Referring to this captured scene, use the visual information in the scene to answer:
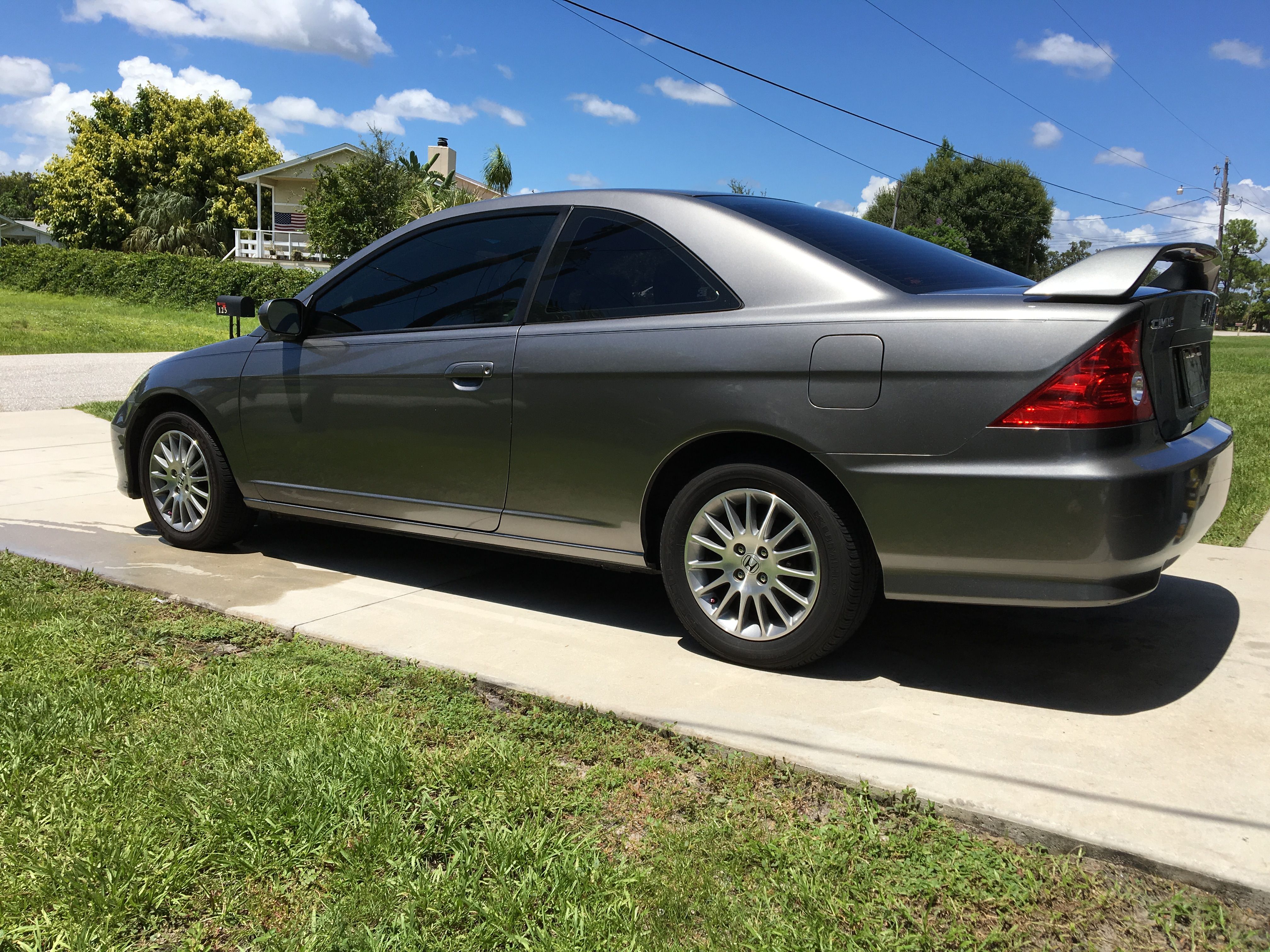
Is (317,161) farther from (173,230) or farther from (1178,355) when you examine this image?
(1178,355)

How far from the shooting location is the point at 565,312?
3.79 metres

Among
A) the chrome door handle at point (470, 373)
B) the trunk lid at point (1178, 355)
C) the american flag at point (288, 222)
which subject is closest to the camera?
the trunk lid at point (1178, 355)

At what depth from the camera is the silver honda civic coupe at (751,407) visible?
2838mm

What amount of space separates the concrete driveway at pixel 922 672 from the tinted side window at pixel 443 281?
1193mm

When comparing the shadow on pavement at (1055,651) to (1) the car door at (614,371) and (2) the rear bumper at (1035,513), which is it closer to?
(2) the rear bumper at (1035,513)

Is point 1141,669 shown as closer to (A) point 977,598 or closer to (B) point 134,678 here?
(A) point 977,598

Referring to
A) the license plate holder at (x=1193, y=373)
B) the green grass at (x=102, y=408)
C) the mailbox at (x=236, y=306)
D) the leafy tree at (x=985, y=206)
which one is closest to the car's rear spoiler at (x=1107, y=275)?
the license plate holder at (x=1193, y=373)

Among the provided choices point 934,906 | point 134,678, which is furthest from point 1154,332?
point 134,678

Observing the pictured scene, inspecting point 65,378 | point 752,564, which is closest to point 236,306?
point 752,564

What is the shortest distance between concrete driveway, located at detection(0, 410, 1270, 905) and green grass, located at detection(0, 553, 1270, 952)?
158 millimetres

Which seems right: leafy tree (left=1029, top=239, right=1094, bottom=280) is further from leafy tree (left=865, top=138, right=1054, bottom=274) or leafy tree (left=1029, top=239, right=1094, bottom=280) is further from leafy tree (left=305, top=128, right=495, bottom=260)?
leafy tree (left=305, top=128, right=495, bottom=260)

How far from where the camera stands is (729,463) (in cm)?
339

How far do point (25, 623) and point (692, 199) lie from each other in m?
2.95

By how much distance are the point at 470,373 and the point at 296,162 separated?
40819 mm
